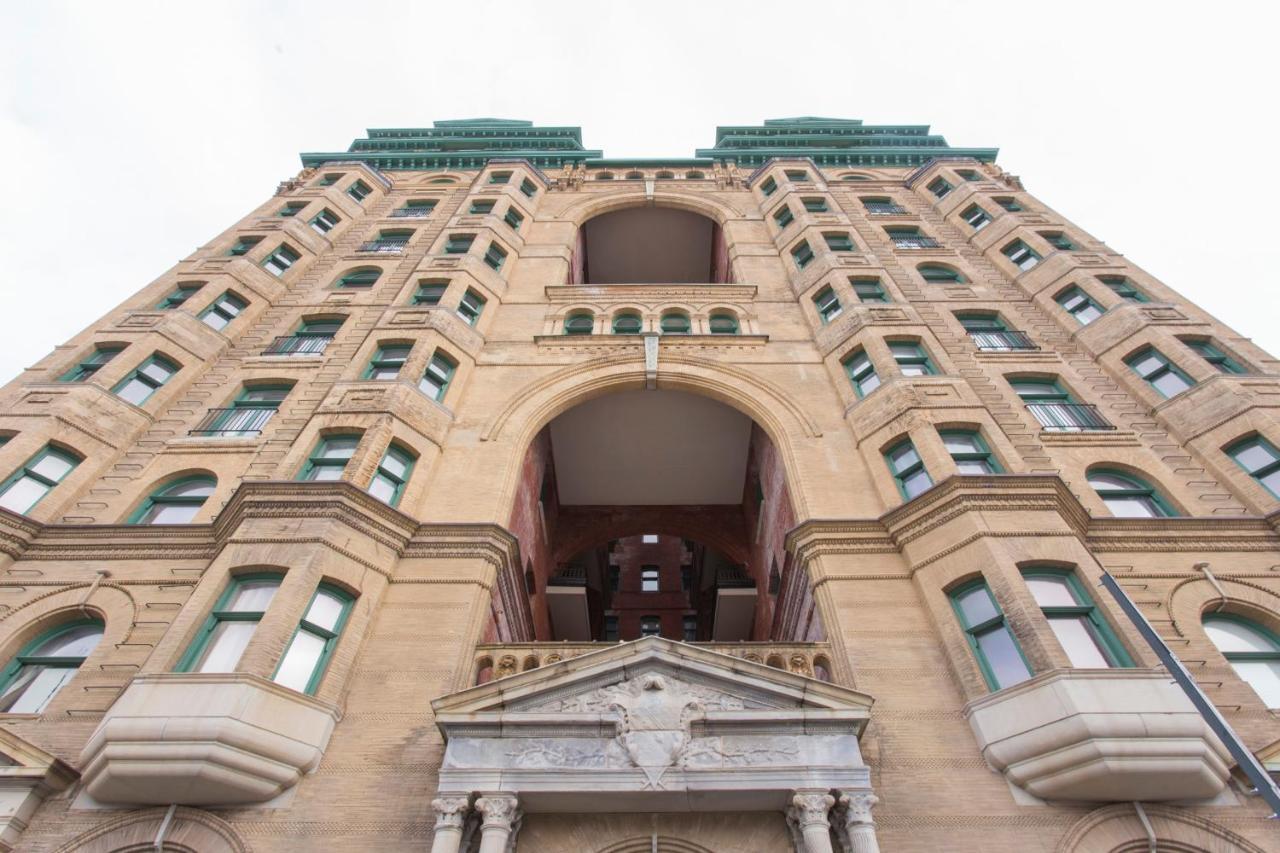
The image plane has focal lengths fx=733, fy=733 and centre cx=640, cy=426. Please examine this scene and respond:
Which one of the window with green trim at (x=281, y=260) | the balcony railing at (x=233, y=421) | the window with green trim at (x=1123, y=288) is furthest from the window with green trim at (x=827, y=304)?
the window with green trim at (x=281, y=260)

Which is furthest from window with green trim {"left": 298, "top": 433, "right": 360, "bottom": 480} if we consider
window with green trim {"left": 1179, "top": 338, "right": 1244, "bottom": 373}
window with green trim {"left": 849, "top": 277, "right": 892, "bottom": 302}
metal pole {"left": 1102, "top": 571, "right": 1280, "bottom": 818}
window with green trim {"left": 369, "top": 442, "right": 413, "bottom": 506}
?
window with green trim {"left": 1179, "top": 338, "right": 1244, "bottom": 373}

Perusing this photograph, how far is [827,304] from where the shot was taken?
936 inches

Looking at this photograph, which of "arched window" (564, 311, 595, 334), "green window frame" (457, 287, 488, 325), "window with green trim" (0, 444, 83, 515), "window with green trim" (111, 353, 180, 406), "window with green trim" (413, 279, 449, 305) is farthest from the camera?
"arched window" (564, 311, 595, 334)

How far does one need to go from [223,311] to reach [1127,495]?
82.8 ft

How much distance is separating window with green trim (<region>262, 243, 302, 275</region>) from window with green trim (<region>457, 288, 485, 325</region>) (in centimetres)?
742

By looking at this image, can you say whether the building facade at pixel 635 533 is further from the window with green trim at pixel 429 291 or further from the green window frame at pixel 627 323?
the green window frame at pixel 627 323

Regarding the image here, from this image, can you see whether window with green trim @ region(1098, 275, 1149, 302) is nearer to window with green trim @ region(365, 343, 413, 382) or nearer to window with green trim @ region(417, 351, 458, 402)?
window with green trim @ region(417, 351, 458, 402)

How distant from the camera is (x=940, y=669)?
486 inches

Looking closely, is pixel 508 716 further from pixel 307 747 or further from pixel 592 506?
pixel 592 506

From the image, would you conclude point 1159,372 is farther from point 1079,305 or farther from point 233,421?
point 233,421

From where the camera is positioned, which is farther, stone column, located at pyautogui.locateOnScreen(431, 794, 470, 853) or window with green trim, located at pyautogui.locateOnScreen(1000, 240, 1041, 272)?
window with green trim, located at pyautogui.locateOnScreen(1000, 240, 1041, 272)

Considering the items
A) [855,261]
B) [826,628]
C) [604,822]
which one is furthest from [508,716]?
[855,261]

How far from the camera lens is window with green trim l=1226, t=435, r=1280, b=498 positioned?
15.6 meters

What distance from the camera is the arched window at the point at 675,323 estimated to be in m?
23.9
